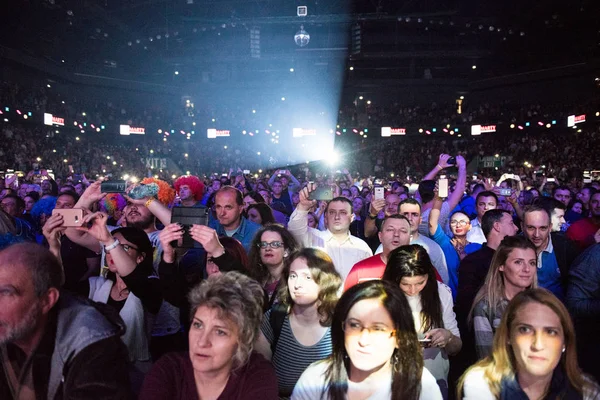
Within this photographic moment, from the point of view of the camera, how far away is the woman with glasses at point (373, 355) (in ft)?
6.81

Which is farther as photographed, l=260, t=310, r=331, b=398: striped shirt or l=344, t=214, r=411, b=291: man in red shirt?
l=344, t=214, r=411, b=291: man in red shirt

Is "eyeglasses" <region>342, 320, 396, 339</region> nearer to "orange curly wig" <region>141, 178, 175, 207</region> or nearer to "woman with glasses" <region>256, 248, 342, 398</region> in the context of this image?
"woman with glasses" <region>256, 248, 342, 398</region>

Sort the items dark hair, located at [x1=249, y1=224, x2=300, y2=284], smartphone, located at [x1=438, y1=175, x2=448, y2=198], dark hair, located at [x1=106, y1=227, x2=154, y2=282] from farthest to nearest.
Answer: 1. smartphone, located at [x1=438, y1=175, x2=448, y2=198]
2. dark hair, located at [x1=249, y1=224, x2=300, y2=284]
3. dark hair, located at [x1=106, y1=227, x2=154, y2=282]

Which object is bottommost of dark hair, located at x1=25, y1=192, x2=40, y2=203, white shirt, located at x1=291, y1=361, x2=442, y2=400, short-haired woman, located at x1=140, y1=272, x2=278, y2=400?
white shirt, located at x1=291, y1=361, x2=442, y2=400

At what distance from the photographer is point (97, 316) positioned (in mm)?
1991

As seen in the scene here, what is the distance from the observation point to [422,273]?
3025 millimetres

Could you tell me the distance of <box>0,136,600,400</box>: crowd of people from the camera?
6.39 feet

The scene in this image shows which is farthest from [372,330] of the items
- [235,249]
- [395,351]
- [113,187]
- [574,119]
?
[574,119]

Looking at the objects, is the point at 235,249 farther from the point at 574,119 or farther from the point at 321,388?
the point at 574,119

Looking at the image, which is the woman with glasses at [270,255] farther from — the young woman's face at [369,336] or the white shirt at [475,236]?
the white shirt at [475,236]

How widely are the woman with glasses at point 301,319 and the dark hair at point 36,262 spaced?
3.67 feet

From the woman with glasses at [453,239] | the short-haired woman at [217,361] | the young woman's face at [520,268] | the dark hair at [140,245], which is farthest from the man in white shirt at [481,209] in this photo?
the short-haired woman at [217,361]

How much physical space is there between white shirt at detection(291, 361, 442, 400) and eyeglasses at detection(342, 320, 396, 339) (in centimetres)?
21

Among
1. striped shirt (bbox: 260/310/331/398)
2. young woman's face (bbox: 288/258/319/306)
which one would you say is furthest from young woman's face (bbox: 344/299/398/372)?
young woman's face (bbox: 288/258/319/306)
